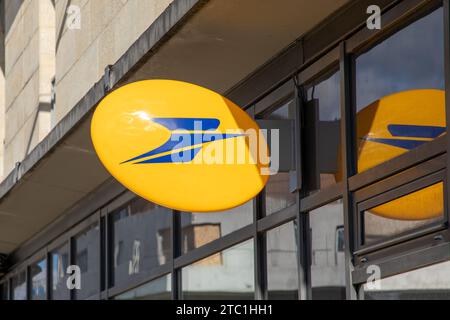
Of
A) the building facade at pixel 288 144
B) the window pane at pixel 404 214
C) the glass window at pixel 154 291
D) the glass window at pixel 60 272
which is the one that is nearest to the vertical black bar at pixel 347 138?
the building facade at pixel 288 144

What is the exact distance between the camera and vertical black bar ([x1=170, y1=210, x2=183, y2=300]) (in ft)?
41.9

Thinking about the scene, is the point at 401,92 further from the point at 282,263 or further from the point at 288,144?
the point at 282,263

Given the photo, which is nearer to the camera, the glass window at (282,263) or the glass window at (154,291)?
the glass window at (282,263)

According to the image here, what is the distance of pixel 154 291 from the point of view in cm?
1362

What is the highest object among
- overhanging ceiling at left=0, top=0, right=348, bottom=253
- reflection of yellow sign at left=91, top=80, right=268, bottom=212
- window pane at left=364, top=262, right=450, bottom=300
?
overhanging ceiling at left=0, top=0, right=348, bottom=253

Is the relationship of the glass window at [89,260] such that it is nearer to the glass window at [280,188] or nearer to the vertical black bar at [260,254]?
the vertical black bar at [260,254]

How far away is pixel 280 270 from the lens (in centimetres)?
1050

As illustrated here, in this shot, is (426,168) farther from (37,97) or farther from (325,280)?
(37,97)

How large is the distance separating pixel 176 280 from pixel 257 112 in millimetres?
2595

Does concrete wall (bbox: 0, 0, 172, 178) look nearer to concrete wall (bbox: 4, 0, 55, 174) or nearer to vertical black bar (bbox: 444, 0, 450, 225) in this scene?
concrete wall (bbox: 4, 0, 55, 174)

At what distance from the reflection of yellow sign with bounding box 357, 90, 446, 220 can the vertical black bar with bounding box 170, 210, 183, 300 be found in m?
3.95

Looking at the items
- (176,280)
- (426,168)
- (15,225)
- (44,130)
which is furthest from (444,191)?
(15,225)

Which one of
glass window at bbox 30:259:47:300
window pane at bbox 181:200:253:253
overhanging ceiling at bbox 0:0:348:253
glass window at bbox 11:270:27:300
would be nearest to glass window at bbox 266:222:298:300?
window pane at bbox 181:200:253:253

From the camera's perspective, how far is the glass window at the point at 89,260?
623 inches
